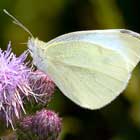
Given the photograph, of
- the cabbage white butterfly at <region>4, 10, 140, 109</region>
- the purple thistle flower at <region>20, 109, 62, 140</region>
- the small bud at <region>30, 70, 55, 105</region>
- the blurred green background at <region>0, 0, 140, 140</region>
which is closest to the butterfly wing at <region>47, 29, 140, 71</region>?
the cabbage white butterfly at <region>4, 10, 140, 109</region>

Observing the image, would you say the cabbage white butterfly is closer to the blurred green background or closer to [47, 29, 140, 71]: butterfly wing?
[47, 29, 140, 71]: butterfly wing

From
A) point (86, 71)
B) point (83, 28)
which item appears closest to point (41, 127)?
point (86, 71)

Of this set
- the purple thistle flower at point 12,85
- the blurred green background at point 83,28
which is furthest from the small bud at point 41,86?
the blurred green background at point 83,28

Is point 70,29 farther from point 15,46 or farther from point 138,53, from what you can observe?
point 138,53

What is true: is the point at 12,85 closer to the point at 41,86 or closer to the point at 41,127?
the point at 41,86

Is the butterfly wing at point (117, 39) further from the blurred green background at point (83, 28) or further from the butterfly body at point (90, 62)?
the blurred green background at point (83, 28)

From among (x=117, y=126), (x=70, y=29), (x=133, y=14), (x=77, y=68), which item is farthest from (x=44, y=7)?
(x=77, y=68)
